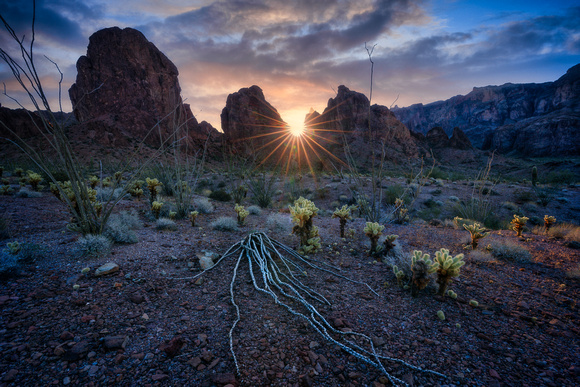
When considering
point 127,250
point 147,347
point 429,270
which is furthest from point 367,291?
point 127,250

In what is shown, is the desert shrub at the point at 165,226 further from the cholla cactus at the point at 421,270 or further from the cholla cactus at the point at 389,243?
the cholla cactus at the point at 421,270

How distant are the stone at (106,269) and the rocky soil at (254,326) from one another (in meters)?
0.05

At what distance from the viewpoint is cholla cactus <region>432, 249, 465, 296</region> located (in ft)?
8.69

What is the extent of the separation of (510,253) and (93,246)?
21.6ft

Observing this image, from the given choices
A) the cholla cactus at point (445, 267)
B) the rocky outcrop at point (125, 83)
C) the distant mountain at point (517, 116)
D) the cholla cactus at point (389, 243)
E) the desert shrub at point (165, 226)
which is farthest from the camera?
the distant mountain at point (517, 116)

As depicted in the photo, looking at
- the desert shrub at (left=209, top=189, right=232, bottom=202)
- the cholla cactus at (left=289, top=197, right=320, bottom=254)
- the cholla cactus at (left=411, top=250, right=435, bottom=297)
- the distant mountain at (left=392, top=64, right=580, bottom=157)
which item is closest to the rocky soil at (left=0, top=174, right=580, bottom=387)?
the cholla cactus at (left=411, top=250, right=435, bottom=297)

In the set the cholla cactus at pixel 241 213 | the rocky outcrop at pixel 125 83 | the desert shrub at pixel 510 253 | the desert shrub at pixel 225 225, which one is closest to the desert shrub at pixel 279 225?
the cholla cactus at pixel 241 213

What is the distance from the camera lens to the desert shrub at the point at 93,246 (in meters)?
3.22

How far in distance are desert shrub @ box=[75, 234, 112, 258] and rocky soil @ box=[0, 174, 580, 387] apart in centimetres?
11

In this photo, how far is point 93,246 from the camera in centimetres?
329

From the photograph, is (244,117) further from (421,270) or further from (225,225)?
(421,270)

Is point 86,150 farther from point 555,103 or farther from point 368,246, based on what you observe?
point 555,103

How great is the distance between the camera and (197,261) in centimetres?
350

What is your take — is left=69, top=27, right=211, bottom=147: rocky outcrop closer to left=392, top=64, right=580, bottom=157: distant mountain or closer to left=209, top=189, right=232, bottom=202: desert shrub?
left=209, top=189, right=232, bottom=202: desert shrub
